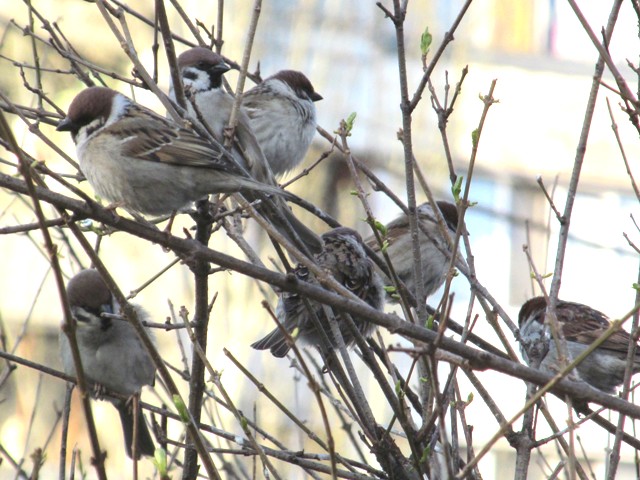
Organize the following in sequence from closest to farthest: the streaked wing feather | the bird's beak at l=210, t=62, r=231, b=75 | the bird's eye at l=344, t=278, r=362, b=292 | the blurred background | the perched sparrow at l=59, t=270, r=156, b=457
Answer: the streaked wing feather → the perched sparrow at l=59, t=270, r=156, b=457 → the bird's eye at l=344, t=278, r=362, b=292 → the bird's beak at l=210, t=62, r=231, b=75 → the blurred background

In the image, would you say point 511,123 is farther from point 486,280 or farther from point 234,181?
point 234,181

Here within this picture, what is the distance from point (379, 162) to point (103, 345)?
4.07 meters

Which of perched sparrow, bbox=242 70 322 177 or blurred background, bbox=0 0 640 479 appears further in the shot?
blurred background, bbox=0 0 640 479

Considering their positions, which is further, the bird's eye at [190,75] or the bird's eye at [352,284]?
the bird's eye at [190,75]

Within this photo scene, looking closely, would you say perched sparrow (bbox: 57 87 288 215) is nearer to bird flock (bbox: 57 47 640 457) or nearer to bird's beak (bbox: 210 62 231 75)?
bird flock (bbox: 57 47 640 457)

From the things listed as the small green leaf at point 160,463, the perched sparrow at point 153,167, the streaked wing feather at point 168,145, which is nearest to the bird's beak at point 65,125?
the perched sparrow at point 153,167

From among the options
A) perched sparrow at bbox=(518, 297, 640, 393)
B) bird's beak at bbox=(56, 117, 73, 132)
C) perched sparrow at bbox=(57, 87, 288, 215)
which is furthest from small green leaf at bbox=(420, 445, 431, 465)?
perched sparrow at bbox=(518, 297, 640, 393)

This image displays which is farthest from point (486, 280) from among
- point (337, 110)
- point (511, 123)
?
point (337, 110)

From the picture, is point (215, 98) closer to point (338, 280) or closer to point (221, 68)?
point (221, 68)

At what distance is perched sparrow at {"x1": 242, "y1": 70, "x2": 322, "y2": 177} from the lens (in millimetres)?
3779

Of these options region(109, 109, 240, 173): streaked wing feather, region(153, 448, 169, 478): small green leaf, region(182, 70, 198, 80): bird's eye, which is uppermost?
region(182, 70, 198, 80): bird's eye

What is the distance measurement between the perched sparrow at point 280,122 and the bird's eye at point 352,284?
0.81 meters

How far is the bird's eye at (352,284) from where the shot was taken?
10.3ft

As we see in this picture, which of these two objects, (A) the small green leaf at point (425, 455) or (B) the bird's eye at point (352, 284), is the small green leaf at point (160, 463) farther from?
(B) the bird's eye at point (352, 284)
